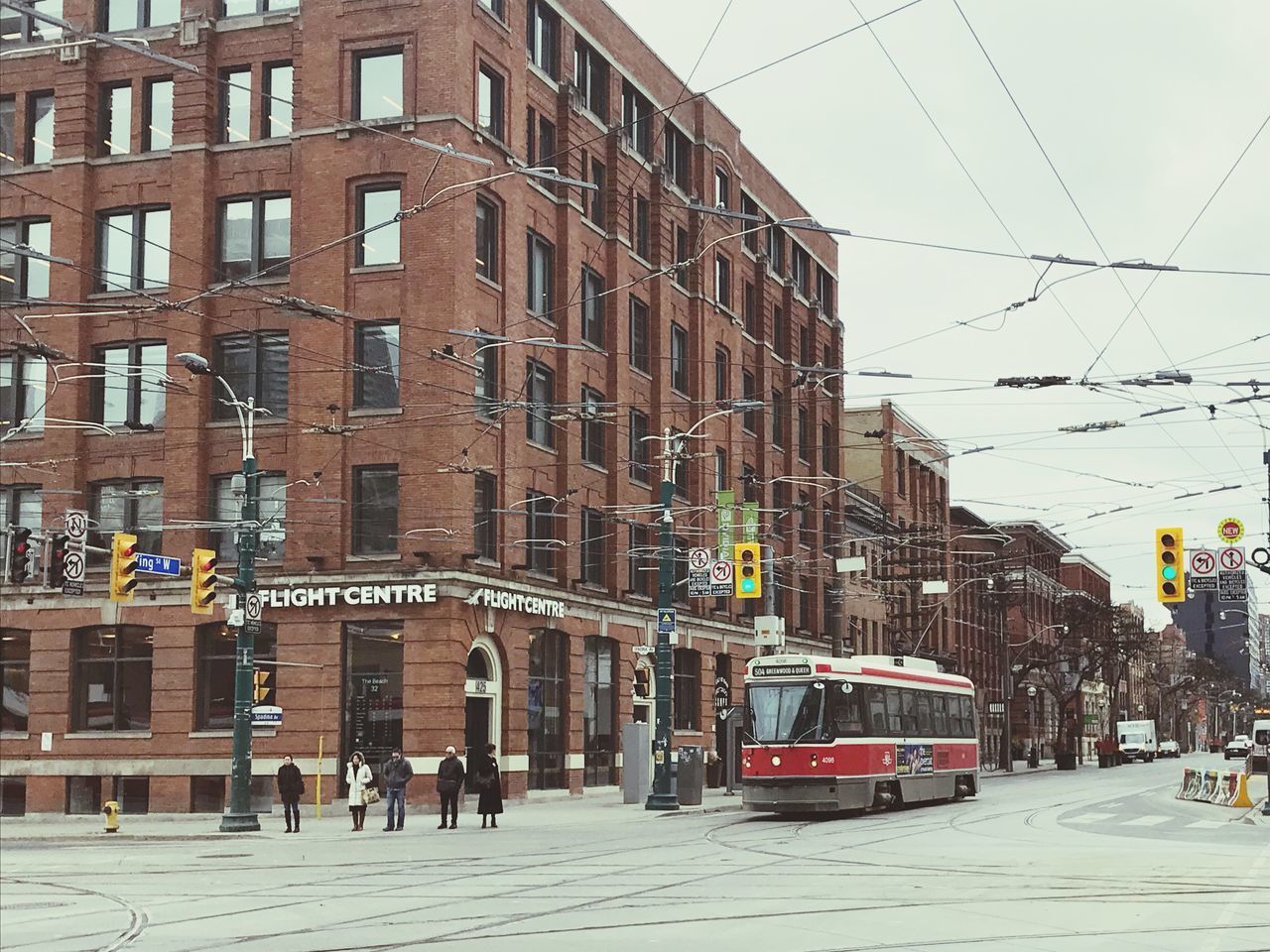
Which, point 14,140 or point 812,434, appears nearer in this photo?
point 14,140

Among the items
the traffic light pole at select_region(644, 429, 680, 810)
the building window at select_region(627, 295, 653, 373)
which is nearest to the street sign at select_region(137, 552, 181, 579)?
the traffic light pole at select_region(644, 429, 680, 810)

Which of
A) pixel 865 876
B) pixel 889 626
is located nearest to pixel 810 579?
pixel 889 626

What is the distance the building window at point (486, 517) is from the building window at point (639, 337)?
37.3 feet

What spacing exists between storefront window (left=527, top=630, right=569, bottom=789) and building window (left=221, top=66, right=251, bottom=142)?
15612 mm

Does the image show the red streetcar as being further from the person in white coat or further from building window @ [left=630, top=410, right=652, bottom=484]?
building window @ [left=630, top=410, right=652, bottom=484]

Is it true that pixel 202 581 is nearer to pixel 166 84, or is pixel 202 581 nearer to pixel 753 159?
pixel 166 84

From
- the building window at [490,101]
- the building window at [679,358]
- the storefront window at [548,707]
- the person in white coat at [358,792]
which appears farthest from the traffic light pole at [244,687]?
the building window at [679,358]

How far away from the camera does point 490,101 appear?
44438 millimetres

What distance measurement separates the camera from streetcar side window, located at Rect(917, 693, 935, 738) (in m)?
39.9

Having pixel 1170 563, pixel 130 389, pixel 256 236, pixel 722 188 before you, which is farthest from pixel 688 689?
pixel 1170 563

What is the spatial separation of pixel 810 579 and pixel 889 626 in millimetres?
11095

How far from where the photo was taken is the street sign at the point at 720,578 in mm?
43500

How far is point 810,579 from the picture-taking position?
70.5 m

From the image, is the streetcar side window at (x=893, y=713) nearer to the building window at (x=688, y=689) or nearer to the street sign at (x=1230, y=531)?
the street sign at (x=1230, y=531)
